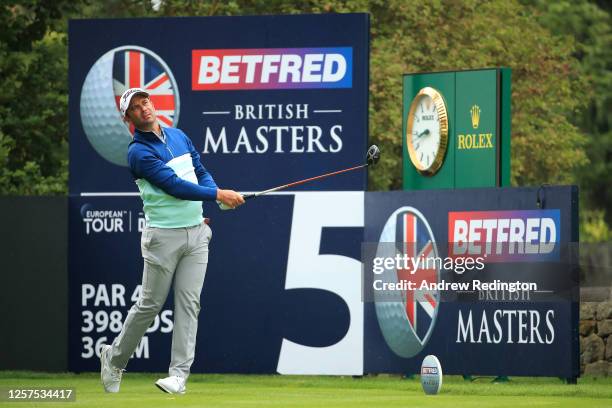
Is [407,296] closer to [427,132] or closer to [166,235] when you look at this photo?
[427,132]

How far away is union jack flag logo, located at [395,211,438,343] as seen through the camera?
13.1 meters

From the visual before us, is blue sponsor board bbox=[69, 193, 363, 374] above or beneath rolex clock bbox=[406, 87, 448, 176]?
beneath

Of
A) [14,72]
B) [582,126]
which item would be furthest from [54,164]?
[582,126]

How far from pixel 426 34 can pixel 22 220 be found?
13.2 m

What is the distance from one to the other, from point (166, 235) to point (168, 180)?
0.38 m

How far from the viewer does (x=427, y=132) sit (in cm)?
1530

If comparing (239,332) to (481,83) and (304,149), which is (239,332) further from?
(481,83)

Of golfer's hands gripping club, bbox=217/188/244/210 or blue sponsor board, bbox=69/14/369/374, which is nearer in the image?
golfer's hands gripping club, bbox=217/188/244/210

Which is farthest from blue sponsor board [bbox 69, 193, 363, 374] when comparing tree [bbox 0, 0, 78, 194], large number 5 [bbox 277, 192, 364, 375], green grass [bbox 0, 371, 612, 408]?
tree [bbox 0, 0, 78, 194]

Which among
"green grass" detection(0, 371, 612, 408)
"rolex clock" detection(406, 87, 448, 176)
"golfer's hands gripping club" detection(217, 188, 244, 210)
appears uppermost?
"rolex clock" detection(406, 87, 448, 176)

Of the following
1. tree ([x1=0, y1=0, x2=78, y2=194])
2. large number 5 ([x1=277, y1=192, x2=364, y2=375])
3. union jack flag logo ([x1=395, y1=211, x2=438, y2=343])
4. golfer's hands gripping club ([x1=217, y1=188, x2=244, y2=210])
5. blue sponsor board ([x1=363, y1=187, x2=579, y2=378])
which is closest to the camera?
golfer's hands gripping club ([x1=217, y1=188, x2=244, y2=210])

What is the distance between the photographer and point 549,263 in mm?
12477

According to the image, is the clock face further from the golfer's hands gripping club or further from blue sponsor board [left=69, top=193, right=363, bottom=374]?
the golfer's hands gripping club

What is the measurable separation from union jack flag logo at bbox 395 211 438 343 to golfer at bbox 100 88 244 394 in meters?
2.74
